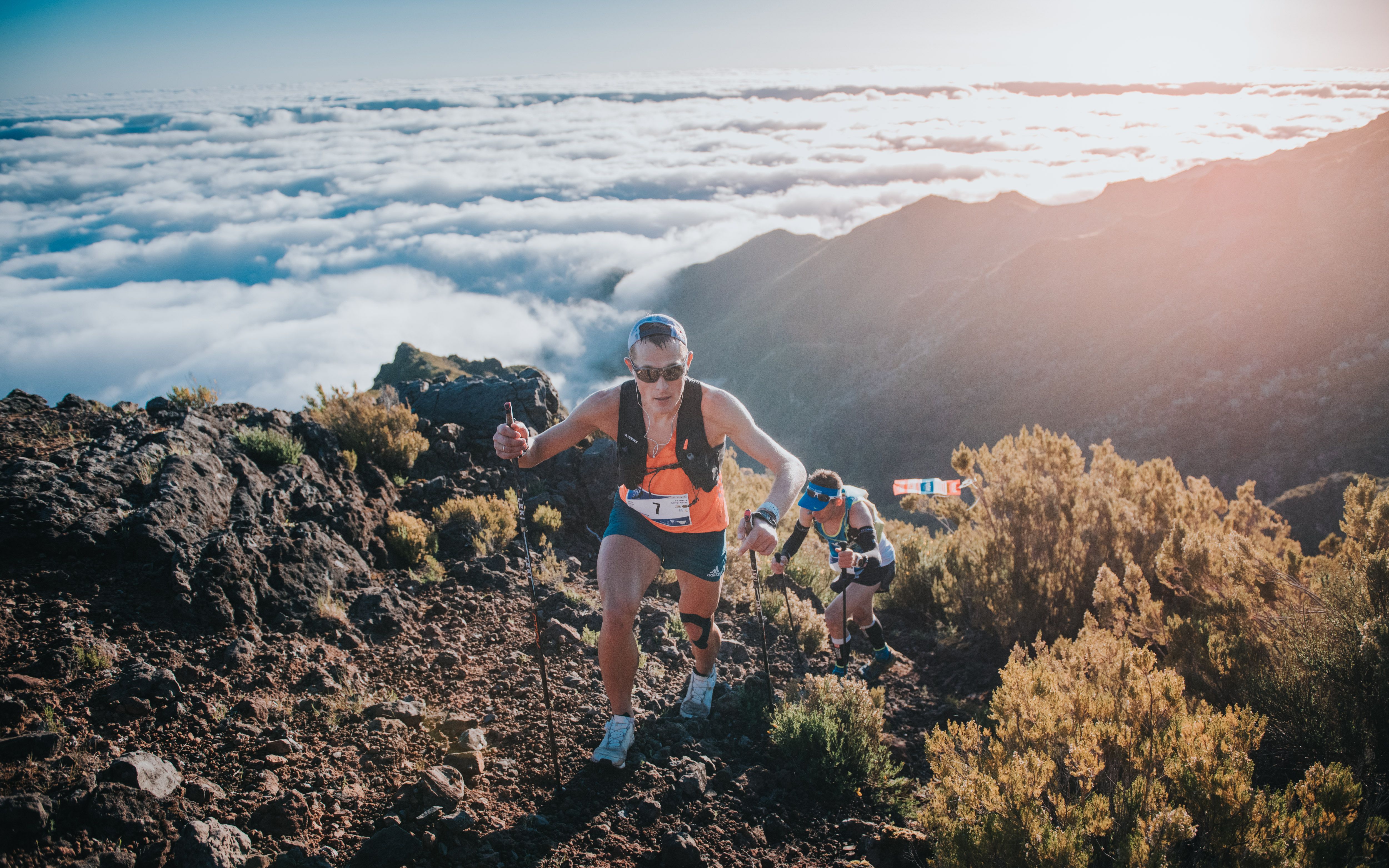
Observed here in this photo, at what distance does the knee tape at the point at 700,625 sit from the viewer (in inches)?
142

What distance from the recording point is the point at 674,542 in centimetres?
338

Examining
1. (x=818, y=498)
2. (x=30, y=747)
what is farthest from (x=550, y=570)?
(x=30, y=747)

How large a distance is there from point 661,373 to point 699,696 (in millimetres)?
1937

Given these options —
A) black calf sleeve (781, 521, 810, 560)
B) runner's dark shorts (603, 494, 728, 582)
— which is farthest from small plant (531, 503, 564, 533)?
runner's dark shorts (603, 494, 728, 582)

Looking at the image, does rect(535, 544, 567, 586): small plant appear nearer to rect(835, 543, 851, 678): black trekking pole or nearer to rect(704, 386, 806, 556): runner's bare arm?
rect(835, 543, 851, 678): black trekking pole

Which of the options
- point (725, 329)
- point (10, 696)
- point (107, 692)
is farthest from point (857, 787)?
point (725, 329)

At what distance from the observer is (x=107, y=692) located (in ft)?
9.56

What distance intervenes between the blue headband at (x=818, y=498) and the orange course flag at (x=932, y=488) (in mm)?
2489

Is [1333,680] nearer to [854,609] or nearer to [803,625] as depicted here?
[854,609]

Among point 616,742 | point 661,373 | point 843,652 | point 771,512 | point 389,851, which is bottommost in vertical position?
point 843,652

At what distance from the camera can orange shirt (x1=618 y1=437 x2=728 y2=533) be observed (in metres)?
3.31

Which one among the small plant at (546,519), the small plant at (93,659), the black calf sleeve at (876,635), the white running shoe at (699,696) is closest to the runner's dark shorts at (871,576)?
the black calf sleeve at (876,635)

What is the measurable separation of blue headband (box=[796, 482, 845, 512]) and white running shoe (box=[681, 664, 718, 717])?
1568 millimetres

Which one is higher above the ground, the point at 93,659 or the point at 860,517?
the point at 93,659
